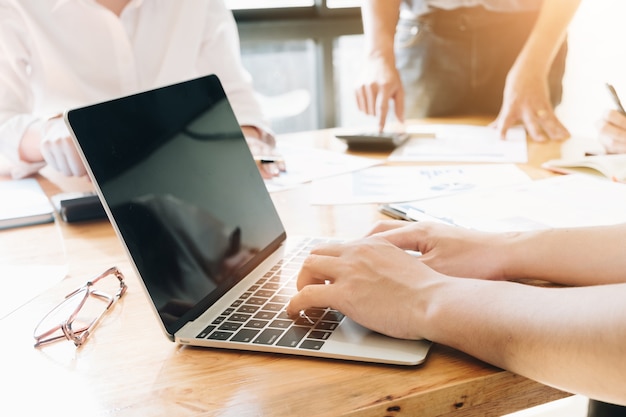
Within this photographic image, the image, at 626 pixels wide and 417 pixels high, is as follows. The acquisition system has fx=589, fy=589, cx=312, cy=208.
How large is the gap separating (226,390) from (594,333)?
0.29 meters

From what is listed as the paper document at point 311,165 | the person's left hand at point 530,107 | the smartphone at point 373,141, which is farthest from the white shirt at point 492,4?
the paper document at point 311,165

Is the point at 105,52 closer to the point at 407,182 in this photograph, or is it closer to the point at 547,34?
the point at 407,182

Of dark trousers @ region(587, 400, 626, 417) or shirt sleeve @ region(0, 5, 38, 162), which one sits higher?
shirt sleeve @ region(0, 5, 38, 162)

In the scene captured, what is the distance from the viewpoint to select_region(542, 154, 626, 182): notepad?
3.47ft

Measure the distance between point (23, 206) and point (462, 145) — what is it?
920 millimetres

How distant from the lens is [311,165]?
4.09 ft

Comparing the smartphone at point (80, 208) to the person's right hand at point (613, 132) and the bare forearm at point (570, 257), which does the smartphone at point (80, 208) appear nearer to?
the bare forearm at point (570, 257)

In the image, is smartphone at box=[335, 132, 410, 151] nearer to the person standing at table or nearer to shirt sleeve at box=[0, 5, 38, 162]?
the person standing at table

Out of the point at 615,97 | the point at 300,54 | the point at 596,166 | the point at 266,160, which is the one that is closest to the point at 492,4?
the point at 615,97

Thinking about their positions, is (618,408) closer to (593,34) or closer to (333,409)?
(333,409)

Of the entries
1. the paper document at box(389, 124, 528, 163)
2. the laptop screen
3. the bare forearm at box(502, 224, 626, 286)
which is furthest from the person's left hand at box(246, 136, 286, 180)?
the bare forearm at box(502, 224, 626, 286)

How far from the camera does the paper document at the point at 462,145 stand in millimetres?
1252

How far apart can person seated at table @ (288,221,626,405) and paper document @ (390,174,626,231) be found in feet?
0.51

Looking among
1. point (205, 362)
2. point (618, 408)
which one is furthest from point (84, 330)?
point (618, 408)
